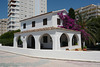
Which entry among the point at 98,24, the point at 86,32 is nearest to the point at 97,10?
the point at 98,24

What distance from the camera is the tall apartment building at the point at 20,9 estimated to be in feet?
163

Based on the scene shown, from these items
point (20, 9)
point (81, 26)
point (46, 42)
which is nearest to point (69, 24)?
point (81, 26)

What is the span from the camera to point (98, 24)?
2441 cm

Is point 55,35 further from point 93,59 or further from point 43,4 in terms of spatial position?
point 43,4

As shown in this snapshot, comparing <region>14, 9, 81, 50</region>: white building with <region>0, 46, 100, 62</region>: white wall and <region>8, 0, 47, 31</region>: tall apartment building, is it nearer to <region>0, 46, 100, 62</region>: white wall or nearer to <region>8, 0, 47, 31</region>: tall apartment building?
<region>0, 46, 100, 62</region>: white wall

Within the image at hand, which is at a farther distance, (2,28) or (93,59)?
(2,28)

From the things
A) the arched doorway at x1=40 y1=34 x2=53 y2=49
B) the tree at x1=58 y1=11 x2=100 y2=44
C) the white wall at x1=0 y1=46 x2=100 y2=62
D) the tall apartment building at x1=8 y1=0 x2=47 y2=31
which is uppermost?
the tall apartment building at x1=8 y1=0 x2=47 y2=31

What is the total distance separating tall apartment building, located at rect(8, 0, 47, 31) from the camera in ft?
163

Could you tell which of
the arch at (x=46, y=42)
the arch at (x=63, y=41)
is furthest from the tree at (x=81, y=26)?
the arch at (x=46, y=42)

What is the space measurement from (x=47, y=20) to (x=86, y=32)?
8.88 meters

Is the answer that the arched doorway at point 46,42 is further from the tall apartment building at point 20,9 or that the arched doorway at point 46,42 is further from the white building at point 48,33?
the tall apartment building at point 20,9

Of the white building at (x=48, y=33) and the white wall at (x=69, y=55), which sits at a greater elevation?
the white building at (x=48, y=33)

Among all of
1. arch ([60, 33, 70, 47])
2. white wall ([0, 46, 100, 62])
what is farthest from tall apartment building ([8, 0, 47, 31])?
white wall ([0, 46, 100, 62])

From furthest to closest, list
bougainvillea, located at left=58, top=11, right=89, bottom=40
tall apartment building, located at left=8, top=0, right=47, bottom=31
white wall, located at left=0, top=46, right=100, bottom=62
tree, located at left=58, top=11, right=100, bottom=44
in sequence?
1. tall apartment building, located at left=8, top=0, right=47, bottom=31
2. tree, located at left=58, top=11, right=100, bottom=44
3. bougainvillea, located at left=58, top=11, right=89, bottom=40
4. white wall, located at left=0, top=46, right=100, bottom=62
